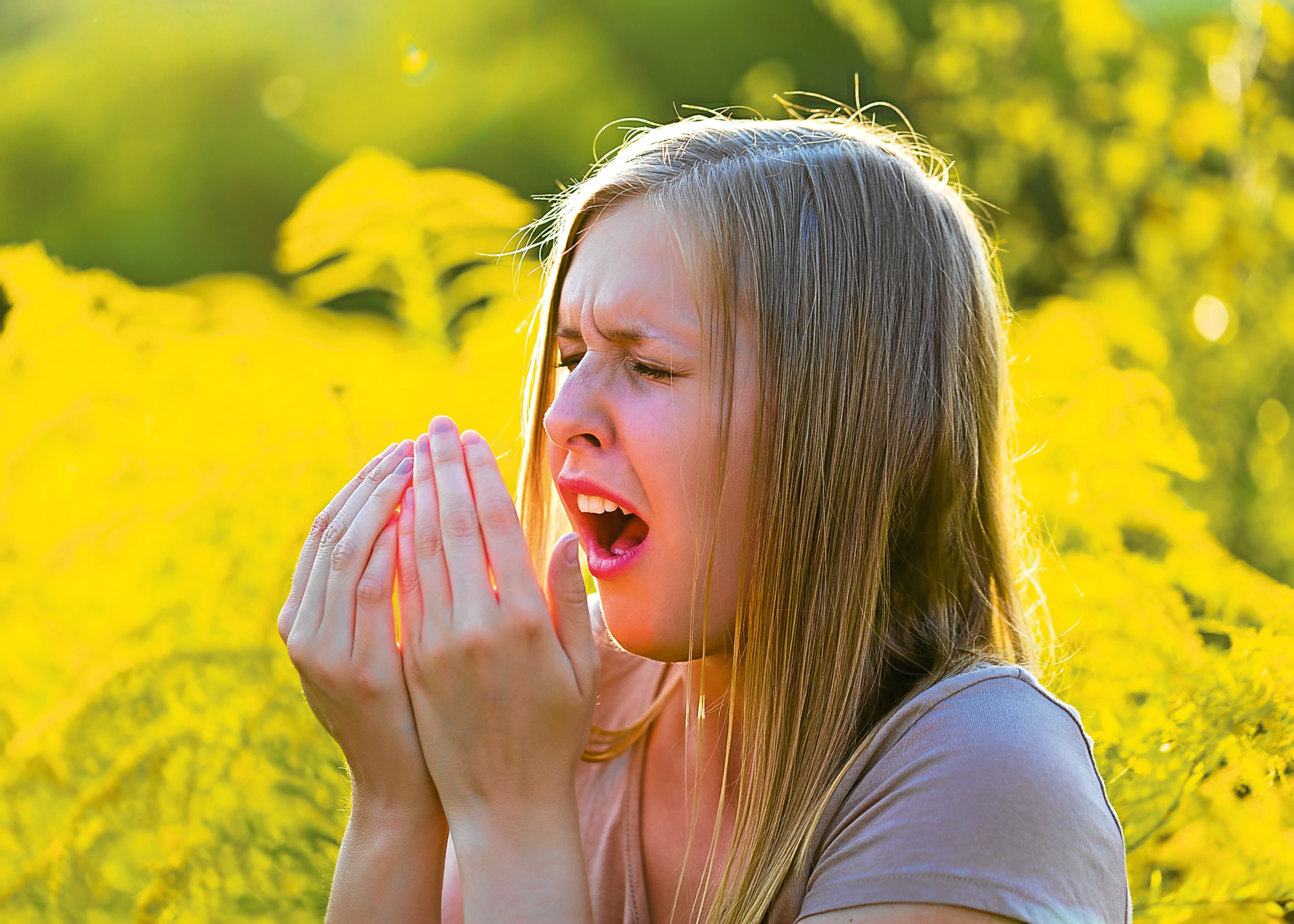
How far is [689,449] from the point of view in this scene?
1023mm

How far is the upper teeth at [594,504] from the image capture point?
1096 mm

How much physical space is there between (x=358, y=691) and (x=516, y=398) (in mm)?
771

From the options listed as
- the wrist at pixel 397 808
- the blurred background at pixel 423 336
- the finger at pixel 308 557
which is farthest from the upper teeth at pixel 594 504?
Answer: the blurred background at pixel 423 336

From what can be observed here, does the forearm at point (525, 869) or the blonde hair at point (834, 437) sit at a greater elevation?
the blonde hair at point (834, 437)

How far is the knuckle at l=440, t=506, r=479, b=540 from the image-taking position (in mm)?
1039

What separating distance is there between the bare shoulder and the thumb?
12.6 inches

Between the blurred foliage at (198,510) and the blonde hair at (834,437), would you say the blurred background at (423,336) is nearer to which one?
the blurred foliage at (198,510)

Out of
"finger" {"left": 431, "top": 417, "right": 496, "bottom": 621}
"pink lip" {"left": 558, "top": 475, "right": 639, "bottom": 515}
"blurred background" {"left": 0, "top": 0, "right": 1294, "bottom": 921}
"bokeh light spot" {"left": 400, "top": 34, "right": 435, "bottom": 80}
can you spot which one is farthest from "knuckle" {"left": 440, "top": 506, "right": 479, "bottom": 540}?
"bokeh light spot" {"left": 400, "top": 34, "right": 435, "bottom": 80}

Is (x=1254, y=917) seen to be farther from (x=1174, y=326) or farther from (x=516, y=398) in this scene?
(x=516, y=398)

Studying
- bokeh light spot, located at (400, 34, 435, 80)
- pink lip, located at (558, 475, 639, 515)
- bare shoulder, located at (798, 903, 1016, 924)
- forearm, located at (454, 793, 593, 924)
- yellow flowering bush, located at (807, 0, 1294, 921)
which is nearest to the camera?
bare shoulder, located at (798, 903, 1016, 924)

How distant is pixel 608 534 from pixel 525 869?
0.36m

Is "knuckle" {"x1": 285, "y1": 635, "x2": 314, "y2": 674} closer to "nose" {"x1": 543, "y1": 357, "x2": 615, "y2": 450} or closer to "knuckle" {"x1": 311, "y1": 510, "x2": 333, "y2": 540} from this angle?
"knuckle" {"x1": 311, "y1": 510, "x2": 333, "y2": 540}

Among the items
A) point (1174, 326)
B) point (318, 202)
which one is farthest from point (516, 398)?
point (1174, 326)

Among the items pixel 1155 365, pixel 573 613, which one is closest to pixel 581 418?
pixel 573 613
